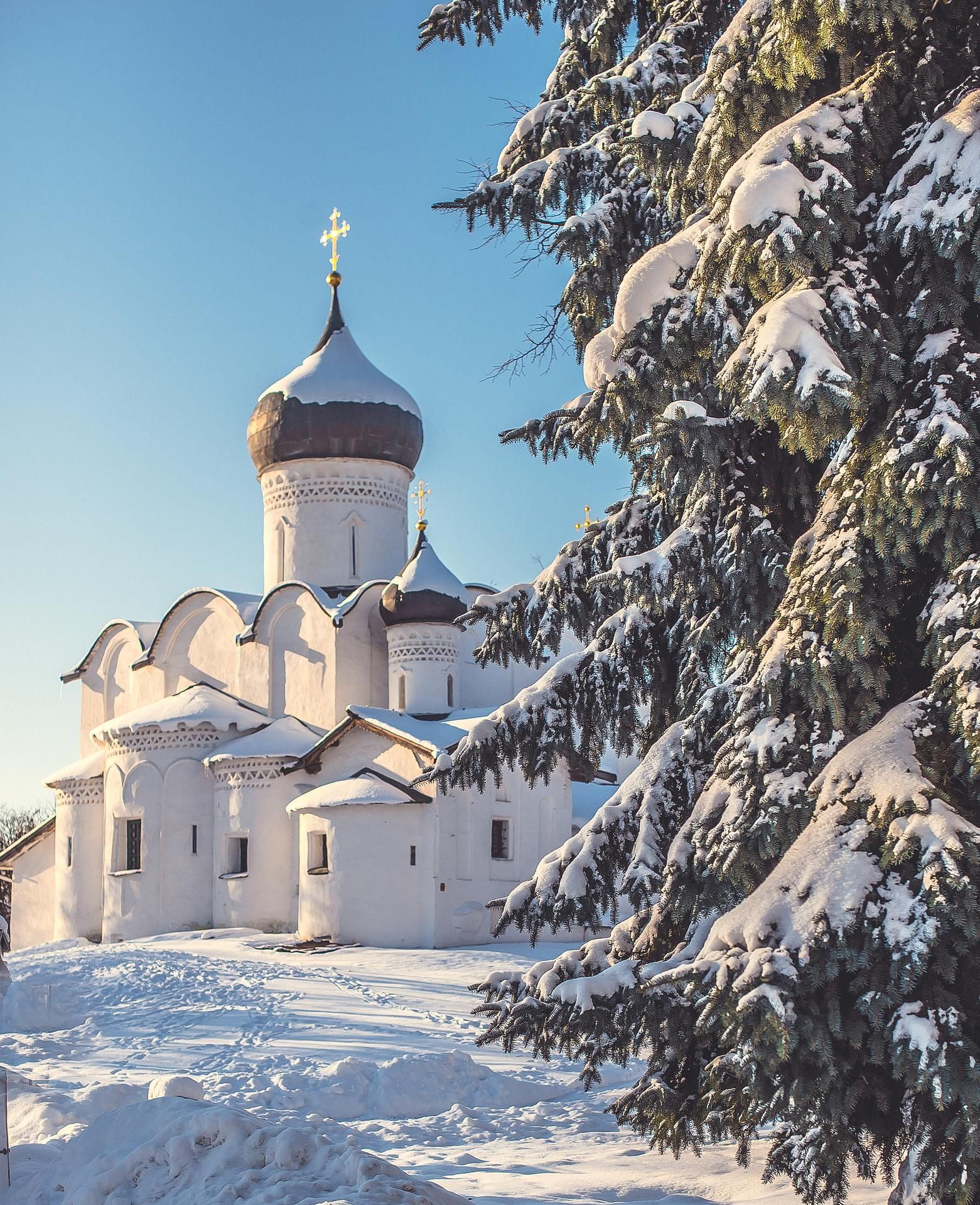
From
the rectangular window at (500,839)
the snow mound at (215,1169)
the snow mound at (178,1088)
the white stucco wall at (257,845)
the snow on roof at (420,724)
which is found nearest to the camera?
the snow mound at (215,1169)

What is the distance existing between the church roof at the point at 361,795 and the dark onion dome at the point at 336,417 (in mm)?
6191

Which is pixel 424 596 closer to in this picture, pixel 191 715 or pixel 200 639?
pixel 191 715

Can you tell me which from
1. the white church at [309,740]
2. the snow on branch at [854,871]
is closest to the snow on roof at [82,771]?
the white church at [309,740]

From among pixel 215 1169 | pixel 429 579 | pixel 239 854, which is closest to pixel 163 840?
pixel 239 854

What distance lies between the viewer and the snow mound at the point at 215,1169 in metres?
4.36

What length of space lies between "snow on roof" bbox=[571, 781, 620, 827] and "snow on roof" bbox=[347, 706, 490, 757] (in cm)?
254

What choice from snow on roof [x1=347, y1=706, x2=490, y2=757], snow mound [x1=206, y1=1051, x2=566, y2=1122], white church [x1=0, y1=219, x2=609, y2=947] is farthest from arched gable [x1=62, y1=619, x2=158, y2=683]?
snow mound [x1=206, y1=1051, x2=566, y2=1122]

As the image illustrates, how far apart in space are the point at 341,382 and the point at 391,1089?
15.9 meters

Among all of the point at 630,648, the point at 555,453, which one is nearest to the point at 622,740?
the point at 630,648

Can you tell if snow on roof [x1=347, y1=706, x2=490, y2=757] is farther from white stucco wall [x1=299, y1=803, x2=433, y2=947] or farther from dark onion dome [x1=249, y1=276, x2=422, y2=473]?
dark onion dome [x1=249, y1=276, x2=422, y2=473]

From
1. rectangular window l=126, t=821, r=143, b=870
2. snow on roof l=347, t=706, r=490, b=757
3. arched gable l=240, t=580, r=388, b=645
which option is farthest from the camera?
arched gable l=240, t=580, r=388, b=645

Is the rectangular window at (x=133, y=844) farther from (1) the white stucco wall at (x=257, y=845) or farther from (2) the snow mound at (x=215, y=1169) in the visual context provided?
(2) the snow mound at (x=215, y=1169)

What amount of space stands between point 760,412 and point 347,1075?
18.2ft

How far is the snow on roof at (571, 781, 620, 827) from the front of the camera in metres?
21.1
